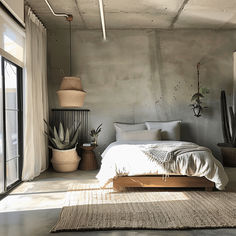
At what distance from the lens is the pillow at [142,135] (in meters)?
5.02

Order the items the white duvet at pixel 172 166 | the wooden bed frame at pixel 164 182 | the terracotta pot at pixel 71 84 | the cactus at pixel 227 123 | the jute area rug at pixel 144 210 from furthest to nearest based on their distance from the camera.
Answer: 1. the cactus at pixel 227 123
2. the terracotta pot at pixel 71 84
3. the wooden bed frame at pixel 164 182
4. the white duvet at pixel 172 166
5. the jute area rug at pixel 144 210

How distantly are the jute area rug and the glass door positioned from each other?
1.04 m

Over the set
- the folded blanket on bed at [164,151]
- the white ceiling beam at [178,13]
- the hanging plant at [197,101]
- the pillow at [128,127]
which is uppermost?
the white ceiling beam at [178,13]

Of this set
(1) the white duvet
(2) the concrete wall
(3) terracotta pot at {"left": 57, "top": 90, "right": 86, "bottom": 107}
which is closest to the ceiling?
(2) the concrete wall

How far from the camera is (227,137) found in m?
5.59

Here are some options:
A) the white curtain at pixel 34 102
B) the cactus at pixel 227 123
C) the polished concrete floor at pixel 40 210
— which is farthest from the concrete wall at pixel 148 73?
the polished concrete floor at pixel 40 210

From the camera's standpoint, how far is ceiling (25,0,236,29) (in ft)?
14.8

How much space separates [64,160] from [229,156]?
134 inches

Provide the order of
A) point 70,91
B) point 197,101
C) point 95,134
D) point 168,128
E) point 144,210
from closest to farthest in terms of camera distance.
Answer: point 144,210
point 70,91
point 168,128
point 95,134
point 197,101

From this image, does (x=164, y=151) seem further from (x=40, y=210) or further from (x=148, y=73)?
(x=148, y=73)

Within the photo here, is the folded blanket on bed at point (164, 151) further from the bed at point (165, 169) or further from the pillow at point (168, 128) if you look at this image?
the pillow at point (168, 128)

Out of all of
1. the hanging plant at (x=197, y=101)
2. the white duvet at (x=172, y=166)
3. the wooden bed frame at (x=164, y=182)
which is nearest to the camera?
the white duvet at (x=172, y=166)

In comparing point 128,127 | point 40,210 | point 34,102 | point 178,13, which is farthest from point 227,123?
point 40,210

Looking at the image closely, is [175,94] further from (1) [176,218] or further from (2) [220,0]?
(1) [176,218]
